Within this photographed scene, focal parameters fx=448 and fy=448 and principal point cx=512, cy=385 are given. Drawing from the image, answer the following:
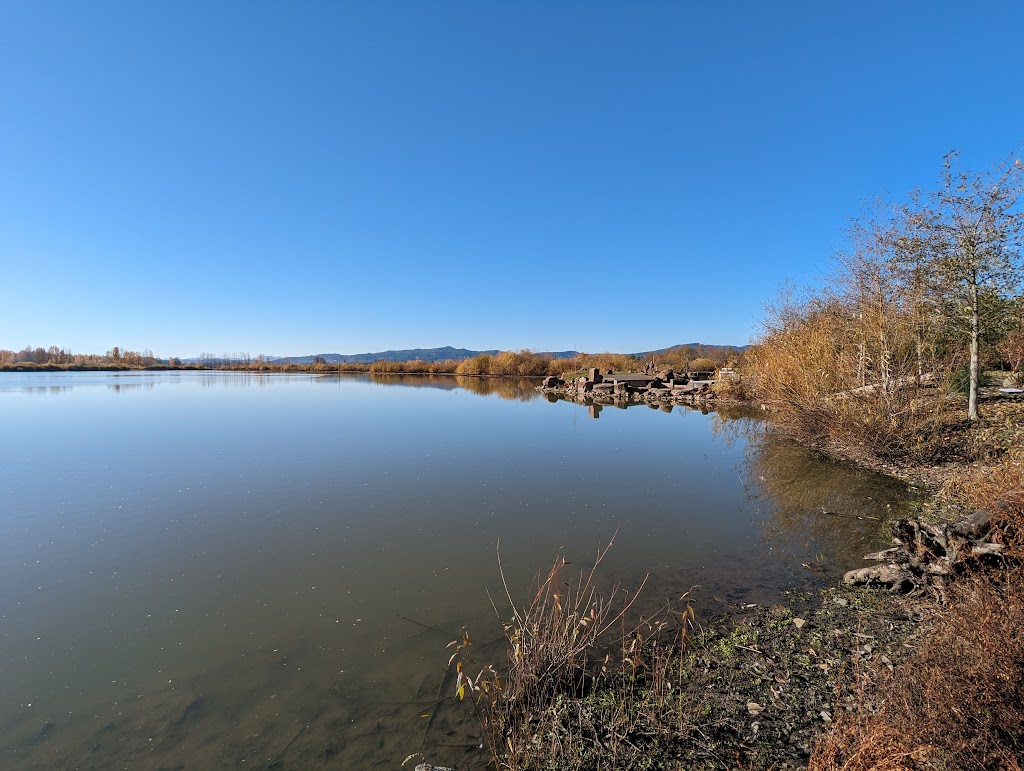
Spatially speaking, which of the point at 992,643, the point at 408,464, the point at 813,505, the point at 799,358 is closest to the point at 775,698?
the point at 992,643

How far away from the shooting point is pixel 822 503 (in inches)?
314

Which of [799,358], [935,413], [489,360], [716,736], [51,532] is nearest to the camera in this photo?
[716,736]

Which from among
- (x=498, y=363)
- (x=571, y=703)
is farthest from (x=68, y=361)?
(x=571, y=703)

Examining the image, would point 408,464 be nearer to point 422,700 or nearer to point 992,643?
point 422,700

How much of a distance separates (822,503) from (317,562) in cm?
830

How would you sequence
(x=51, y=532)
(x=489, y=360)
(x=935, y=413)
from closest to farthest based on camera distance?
1. (x=51, y=532)
2. (x=935, y=413)
3. (x=489, y=360)

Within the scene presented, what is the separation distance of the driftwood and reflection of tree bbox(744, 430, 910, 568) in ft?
2.03

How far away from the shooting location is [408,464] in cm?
1054

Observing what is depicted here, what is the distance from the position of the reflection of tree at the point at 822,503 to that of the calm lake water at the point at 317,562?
56 mm

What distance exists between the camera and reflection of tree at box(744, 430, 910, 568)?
624 centimetres

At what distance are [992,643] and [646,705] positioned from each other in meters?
1.96

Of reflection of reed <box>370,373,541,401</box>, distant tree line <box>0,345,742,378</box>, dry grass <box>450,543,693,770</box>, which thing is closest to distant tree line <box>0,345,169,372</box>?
distant tree line <box>0,345,742,378</box>

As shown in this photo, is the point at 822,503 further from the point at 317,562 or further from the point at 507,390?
→ the point at 507,390

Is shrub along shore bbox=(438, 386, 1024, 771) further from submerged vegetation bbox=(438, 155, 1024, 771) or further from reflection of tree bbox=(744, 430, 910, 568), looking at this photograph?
reflection of tree bbox=(744, 430, 910, 568)
